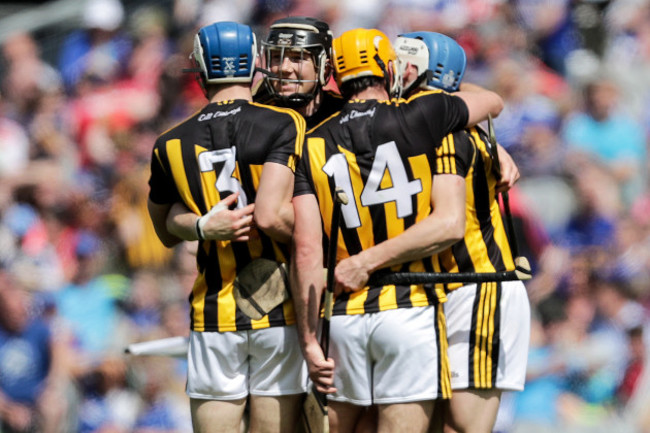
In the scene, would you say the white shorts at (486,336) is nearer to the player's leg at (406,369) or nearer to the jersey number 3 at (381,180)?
the player's leg at (406,369)

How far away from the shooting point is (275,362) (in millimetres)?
4453

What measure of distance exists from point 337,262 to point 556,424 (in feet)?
13.8

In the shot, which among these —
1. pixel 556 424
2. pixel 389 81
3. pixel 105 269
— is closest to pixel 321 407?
pixel 389 81

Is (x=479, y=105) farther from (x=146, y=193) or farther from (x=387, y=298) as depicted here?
(x=146, y=193)

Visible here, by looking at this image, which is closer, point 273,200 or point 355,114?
point 273,200

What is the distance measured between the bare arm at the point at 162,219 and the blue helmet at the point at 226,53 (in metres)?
0.61

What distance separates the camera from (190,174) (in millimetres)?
4488

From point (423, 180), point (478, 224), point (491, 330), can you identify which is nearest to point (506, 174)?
point (478, 224)

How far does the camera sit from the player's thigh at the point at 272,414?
443 cm

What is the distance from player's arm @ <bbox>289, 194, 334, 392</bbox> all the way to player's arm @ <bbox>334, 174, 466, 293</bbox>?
0.38 ft

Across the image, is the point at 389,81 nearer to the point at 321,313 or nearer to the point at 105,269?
the point at 321,313

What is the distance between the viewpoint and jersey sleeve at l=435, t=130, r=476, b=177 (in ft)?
14.6

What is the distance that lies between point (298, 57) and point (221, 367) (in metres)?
1.44

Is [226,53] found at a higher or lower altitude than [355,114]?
higher
